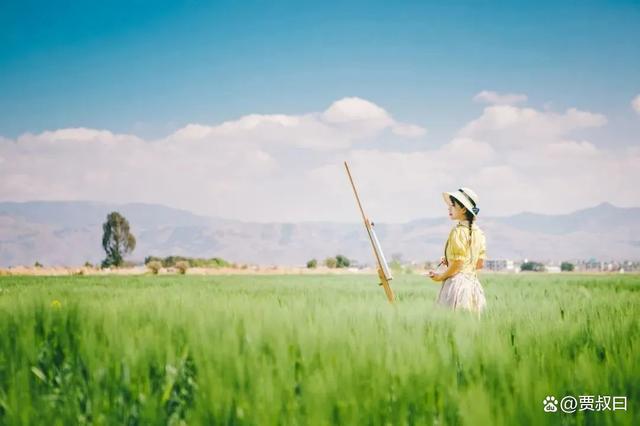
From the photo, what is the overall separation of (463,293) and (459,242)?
635 millimetres

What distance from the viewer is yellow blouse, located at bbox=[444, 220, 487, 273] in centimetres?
678

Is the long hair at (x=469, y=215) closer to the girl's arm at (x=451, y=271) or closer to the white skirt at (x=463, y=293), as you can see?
the girl's arm at (x=451, y=271)

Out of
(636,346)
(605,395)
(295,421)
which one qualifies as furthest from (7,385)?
(636,346)

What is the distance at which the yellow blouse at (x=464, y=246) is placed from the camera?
678 cm

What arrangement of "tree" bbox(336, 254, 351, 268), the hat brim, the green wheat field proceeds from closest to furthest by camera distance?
the green wheat field
the hat brim
"tree" bbox(336, 254, 351, 268)

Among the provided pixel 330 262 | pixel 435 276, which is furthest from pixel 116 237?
pixel 435 276

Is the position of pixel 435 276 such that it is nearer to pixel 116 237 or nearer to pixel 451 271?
pixel 451 271

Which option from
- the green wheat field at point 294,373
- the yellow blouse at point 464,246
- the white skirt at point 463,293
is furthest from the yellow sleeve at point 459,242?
the green wheat field at point 294,373

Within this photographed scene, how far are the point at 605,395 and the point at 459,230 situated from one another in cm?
411

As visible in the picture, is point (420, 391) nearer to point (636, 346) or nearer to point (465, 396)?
point (465, 396)

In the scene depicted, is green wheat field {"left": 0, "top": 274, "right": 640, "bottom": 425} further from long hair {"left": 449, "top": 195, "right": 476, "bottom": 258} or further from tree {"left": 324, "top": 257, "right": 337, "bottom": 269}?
tree {"left": 324, "top": 257, "right": 337, "bottom": 269}

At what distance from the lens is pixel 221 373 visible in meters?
2.88

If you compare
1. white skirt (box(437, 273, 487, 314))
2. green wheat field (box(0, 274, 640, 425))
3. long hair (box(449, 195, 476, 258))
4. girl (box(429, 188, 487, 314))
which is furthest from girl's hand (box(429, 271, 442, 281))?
green wheat field (box(0, 274, 640, 425))

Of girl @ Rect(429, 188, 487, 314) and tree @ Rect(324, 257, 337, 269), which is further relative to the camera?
tree @ Rect(324, 257, 337, 269)
